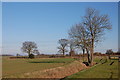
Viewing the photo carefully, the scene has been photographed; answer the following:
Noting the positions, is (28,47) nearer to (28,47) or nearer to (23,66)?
(28,47)

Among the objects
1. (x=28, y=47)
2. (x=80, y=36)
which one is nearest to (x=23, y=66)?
(x=80, y=36)

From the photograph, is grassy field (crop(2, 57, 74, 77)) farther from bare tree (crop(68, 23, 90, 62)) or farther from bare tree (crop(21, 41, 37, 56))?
bare tree (crop(21, 41, 37, 56))

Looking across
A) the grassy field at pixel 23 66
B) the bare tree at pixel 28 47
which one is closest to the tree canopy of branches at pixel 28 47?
the bare tree at pixel 28 47

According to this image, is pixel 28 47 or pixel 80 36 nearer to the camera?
pixel 80 36

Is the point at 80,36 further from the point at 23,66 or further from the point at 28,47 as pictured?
the point at 28,47

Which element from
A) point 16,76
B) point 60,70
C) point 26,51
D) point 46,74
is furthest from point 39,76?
point 26,51

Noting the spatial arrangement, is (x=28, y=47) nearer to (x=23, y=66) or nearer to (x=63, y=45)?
(x=63, y=45)

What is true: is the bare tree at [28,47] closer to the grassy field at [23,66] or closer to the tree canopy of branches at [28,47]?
the tree canopy of branches at [28,47]

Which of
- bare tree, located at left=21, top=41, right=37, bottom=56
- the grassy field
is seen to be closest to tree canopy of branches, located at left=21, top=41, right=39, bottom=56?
bare tree, located at left=21, top=41, right=37, bottom=56

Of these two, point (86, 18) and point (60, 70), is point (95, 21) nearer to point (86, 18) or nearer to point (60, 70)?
point (86, 18)

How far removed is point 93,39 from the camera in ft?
150

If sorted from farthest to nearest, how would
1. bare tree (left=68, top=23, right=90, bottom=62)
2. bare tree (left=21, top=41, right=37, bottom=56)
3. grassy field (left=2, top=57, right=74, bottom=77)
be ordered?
bare tree (left=21, top=41, right=37, bottom=56), bare tree (left=68, top=23, right=90, bottom=62), grassy field (left=2, top=57, right=74, bottom=77)

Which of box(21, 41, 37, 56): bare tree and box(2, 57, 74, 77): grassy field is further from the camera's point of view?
box(21, 41, 37, 56): bare tree

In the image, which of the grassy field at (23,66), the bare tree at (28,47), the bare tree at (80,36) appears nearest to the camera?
the grassy field at (23,66)
